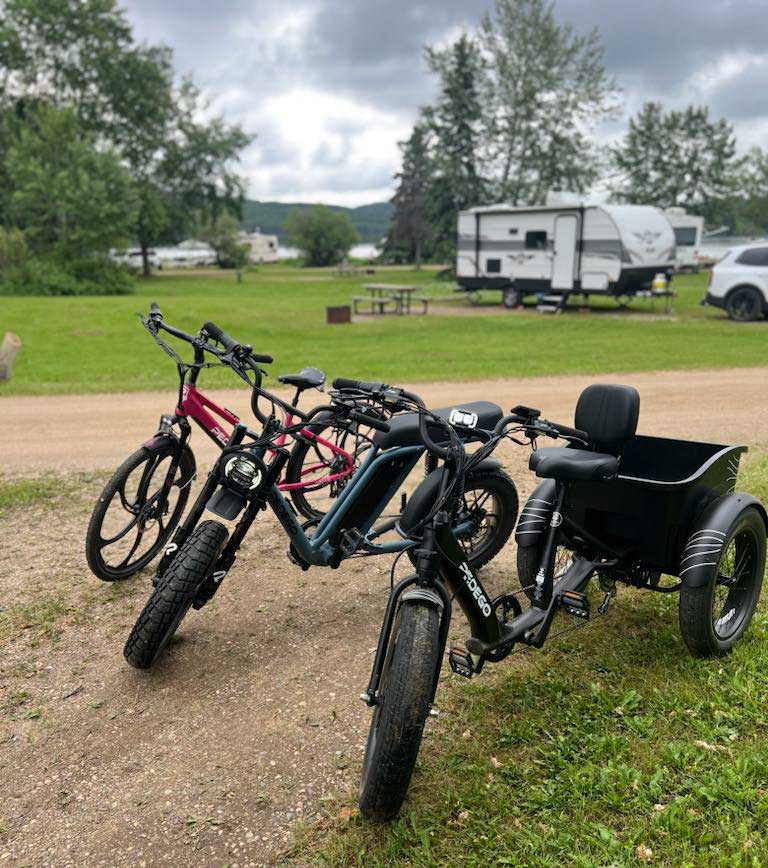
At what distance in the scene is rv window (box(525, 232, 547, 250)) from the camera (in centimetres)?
2297

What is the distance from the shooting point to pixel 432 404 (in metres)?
9.70

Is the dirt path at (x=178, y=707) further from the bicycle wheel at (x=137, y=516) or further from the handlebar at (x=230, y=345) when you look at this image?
the handlebar at (x=230, y=345)

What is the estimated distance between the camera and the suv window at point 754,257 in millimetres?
18500

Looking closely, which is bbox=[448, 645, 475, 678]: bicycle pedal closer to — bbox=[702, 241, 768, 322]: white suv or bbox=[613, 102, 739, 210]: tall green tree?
bbox=[702, 241, 768, 322]: white suv

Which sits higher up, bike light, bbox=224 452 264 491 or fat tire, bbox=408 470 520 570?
bike light, bbox=224 452 264 491

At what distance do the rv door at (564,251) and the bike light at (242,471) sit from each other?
66.4ft

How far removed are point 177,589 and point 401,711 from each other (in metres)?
1.24

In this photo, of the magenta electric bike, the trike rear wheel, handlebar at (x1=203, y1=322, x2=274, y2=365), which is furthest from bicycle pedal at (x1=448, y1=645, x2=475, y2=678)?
handlebar at (x1=203, y1=322, x2=274, y2=365)

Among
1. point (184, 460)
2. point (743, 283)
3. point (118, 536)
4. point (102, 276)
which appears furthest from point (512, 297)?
point (118, 536)

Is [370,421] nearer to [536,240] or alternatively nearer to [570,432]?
[570,432]

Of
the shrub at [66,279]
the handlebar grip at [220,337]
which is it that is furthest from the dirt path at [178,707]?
the shrub at [66,279]

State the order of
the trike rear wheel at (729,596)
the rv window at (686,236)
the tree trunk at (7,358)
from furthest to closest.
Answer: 1. the rv window at (686,236)
2. the tree trunk at (7,358)
3. the trike rear wheel at (729,596)

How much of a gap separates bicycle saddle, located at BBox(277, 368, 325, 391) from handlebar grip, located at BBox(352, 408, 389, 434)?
64 cm

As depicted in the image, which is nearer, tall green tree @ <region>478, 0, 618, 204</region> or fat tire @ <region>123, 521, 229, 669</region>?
fat tire @ <region>123, 521, 229, 669</region>
